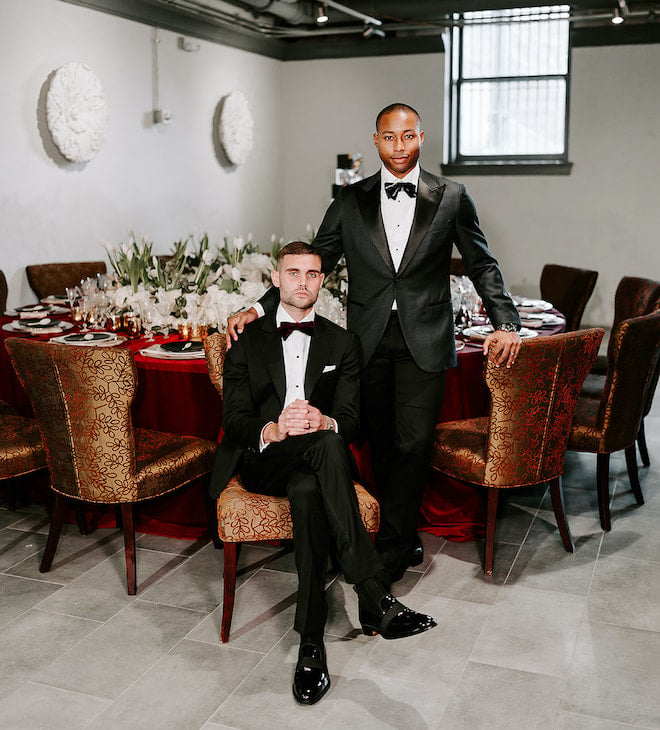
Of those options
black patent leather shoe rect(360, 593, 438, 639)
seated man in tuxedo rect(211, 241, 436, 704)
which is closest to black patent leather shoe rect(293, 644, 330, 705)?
seated man in tuxedo rect(211, 241, 436, 704)

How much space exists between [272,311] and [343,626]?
1.08m

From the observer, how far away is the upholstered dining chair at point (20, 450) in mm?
3303

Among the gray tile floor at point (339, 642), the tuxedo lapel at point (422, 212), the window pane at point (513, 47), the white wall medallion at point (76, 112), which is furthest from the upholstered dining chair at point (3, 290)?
the window pane at point (513, 47)

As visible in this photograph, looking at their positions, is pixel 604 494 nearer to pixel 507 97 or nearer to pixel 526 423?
pixel 526 423

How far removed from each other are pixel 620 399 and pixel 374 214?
4.34ft

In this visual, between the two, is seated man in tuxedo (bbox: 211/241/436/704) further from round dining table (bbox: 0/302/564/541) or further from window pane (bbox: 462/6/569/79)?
window pane (bbox: 462/6/569/79)

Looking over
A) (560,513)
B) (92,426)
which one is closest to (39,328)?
(92,426)

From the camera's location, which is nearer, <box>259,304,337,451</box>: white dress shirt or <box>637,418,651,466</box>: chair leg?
<box>259,304,337,451</box>: white dress shirt

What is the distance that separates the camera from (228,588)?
279 centimetres

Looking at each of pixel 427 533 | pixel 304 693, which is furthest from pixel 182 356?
pixel 304 693

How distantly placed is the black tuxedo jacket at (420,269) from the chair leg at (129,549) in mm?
905

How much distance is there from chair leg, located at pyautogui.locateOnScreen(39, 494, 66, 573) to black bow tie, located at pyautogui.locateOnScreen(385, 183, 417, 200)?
1647 mm

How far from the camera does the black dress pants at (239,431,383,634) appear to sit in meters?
2.54

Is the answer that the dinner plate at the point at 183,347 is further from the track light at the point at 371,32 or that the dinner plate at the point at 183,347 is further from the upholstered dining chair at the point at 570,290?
the track light at the point at 371,32
